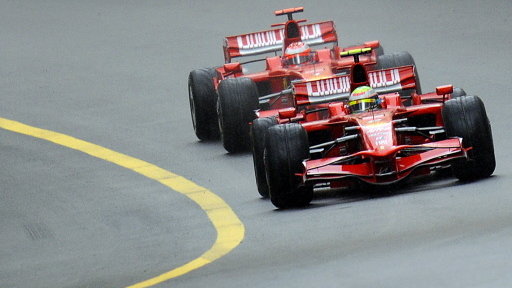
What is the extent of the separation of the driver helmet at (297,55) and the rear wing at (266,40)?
111cm

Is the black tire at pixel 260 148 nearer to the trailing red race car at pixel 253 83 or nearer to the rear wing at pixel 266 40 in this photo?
the trailing red race car at pixel 253 83

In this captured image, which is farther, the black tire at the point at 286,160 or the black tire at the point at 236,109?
the black tire at the point at 236,109

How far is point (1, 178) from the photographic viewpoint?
1872 cm

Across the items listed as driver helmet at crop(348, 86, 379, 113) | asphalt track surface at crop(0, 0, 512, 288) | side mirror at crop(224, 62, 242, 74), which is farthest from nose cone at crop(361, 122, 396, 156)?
side mirror at crop(224, 62, 242, 74)

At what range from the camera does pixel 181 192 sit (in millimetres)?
16828

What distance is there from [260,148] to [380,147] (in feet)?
4.84

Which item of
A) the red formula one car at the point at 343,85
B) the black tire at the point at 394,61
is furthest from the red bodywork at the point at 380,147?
the black tire at the point at 394,61

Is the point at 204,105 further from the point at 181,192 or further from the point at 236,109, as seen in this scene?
the point at 181,192

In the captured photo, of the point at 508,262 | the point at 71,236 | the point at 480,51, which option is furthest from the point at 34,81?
the point at 508,262

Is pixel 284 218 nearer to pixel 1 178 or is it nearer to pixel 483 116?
pixel 483 116

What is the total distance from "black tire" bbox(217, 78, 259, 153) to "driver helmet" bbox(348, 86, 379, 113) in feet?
9.78

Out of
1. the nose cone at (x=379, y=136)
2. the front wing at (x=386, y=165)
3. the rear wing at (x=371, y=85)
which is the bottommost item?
the front wing at (x=386, y=165)

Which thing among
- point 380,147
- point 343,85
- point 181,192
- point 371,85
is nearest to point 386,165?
point 380,147

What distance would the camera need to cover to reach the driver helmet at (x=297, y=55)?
67.2 ft
